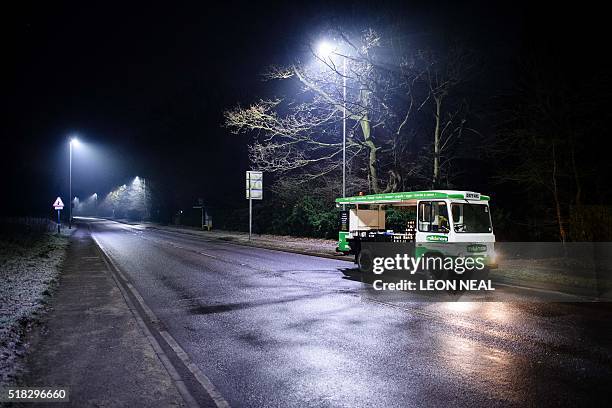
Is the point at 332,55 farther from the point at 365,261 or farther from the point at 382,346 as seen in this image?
the point at 382,346

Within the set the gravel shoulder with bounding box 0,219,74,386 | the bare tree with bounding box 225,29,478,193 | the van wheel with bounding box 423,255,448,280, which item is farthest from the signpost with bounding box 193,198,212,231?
the van wheel with bounding box 423,255,448,280

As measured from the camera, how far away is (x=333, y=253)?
2245cm

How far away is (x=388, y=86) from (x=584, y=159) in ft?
30.7

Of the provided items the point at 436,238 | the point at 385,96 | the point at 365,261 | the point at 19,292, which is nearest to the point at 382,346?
the point at 436,238

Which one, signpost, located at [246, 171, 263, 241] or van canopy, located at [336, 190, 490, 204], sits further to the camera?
signpost, located at [246, 171, 263, 241]

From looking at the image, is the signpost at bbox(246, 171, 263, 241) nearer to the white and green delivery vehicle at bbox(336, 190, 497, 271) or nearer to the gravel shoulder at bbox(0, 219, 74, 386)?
the gravel shoulder at bbox(0, 219, 74, 386)

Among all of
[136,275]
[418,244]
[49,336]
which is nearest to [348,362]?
[49,336]

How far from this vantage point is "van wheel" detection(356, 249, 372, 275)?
1435cm

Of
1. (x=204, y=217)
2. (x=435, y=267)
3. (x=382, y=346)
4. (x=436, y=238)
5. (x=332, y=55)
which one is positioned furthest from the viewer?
(x=204, y=217)

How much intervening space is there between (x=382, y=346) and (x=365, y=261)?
25.1 ft

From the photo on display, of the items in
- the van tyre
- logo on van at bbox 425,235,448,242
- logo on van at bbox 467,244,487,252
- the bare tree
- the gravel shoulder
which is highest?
the bare tree

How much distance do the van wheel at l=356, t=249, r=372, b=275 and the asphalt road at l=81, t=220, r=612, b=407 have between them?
1.94 meters

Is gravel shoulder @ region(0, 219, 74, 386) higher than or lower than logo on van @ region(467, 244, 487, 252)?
lower

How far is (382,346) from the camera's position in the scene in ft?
22.7
